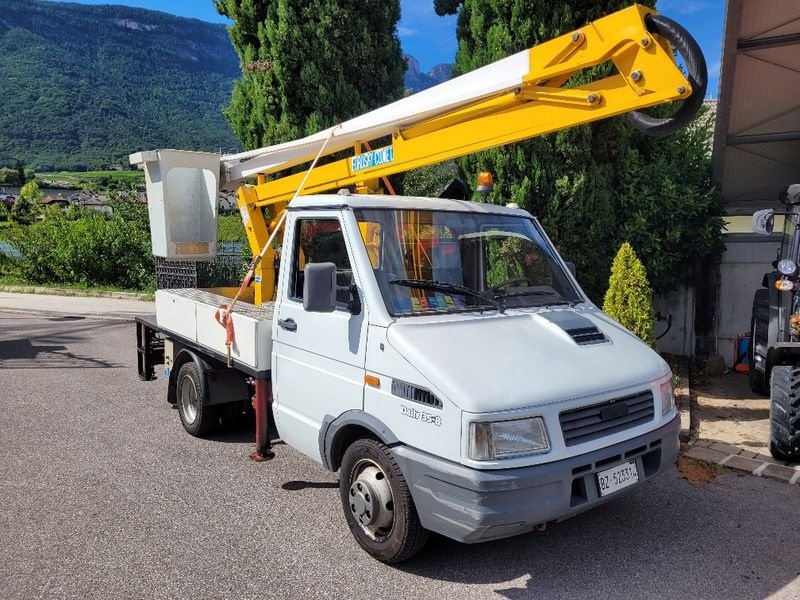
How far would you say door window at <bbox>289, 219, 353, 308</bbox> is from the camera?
3.79m

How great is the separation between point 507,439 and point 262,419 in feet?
7.77

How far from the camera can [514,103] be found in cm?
404

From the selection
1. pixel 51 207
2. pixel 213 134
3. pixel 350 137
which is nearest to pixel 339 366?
pixel 350 137

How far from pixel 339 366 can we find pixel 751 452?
4064mm

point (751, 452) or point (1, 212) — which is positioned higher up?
point (1, 212)

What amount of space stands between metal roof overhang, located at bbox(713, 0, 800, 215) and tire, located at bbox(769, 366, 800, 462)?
4337 millimetres

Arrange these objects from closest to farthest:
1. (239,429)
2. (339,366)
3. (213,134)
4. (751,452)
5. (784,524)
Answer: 1. (339,366)
2. (784,524)
3. (751,452)
4. (239,429)
5. (213,134)

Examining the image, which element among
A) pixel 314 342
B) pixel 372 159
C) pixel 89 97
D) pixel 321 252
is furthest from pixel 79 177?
pixel 314 342

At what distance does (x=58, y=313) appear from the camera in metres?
14.5

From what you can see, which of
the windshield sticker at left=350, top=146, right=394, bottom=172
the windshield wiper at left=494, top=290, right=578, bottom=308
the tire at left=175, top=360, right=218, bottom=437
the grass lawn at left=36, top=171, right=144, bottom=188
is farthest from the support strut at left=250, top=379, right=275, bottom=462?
the grass lawn at left=36, top=171, right=144, bottom=188

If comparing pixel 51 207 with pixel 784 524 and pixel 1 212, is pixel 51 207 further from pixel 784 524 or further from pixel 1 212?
pixel 784 524

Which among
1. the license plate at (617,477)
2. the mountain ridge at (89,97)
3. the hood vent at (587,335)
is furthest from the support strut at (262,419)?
the mountain ridge at (89,97)

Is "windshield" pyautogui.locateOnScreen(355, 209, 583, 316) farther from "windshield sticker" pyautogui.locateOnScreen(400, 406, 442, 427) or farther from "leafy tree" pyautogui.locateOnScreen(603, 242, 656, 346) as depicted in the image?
"leafy tree" pyautogui.locateOnScreen(603, 242, 656, 346)

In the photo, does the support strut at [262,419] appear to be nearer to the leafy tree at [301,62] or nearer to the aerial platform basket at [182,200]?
the aerial platform basket at [182,200]
